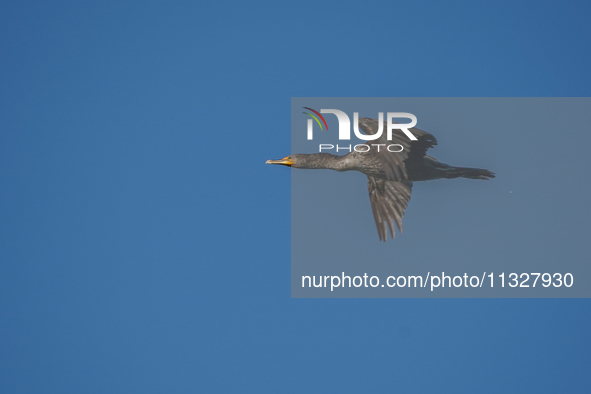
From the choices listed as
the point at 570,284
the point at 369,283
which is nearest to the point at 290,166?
the point at 369,283

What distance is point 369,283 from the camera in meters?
5.30

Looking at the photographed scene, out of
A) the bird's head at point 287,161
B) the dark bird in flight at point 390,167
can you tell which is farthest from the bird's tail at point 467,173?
the bird's head at point 287,161

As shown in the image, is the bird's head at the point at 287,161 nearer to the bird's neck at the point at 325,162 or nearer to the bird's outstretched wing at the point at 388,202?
the bird's neck at the point at 325,162

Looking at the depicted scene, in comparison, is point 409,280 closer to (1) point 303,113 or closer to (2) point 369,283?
(2) point 369,283

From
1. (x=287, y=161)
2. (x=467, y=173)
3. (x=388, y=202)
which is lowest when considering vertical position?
(x=388, y=202)

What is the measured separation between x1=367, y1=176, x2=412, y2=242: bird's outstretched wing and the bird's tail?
0.45 m

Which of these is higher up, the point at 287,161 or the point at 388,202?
the point at 287,161

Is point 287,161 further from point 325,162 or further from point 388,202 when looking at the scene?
point 388,202

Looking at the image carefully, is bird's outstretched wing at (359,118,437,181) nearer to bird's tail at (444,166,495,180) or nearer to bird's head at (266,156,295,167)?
bird's tail at (444,166,495,180)

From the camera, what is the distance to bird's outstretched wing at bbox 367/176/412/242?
5062 millimetres

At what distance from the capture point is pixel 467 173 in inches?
184

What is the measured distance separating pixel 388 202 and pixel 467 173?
695 mm

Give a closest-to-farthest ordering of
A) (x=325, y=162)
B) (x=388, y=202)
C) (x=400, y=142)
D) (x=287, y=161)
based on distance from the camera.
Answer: (x=400, y=142)
(x=325, y=162)
(x=287, y=161)
(x=388, y=202)

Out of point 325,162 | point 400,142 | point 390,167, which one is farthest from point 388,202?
point 400,142
